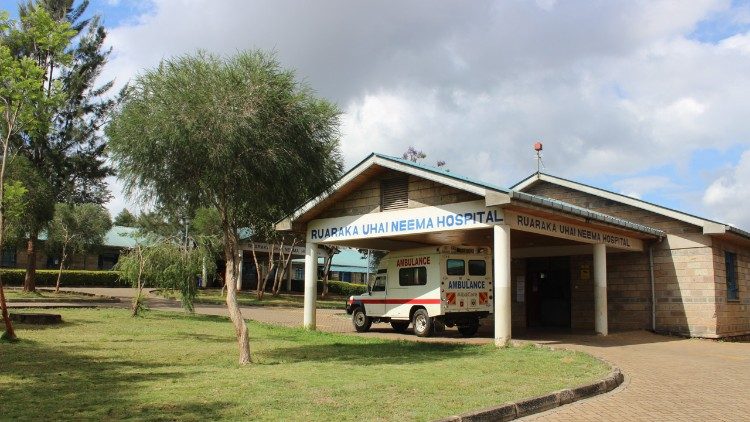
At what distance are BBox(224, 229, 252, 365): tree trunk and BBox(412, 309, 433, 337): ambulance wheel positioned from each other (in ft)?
24.2

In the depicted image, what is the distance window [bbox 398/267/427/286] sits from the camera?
17656mm

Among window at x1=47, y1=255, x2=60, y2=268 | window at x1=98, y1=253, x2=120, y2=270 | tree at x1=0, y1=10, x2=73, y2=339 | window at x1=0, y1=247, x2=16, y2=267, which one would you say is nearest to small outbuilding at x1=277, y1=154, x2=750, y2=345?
tree at x1=0, y1=10, x2=73, y2=339

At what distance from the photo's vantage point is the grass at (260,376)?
21.3 ft

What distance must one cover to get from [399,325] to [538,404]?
12137 millimetres

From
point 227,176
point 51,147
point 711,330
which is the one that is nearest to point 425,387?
point 227,176

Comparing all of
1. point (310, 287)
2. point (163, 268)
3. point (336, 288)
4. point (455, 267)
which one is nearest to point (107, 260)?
point (336, 288)

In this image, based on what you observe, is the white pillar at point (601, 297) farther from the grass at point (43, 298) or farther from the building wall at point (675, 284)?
the grass at point (43, 298)

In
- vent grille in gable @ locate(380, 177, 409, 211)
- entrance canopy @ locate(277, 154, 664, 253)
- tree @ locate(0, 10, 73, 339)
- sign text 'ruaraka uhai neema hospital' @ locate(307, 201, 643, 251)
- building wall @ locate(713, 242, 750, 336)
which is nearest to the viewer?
tree @ locate(0, 10, 73, 339)

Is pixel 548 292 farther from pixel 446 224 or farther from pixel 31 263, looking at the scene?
pixel 31 263

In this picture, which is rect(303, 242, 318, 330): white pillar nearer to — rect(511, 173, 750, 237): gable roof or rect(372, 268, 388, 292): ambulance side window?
rect(372, 268, 388, 292): ambulance side window

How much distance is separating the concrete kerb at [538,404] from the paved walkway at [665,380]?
117 millimetres

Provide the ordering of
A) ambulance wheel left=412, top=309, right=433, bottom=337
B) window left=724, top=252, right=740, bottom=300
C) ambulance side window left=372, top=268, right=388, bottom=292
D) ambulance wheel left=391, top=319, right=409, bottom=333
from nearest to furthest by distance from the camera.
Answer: ambulance wheel left=412, top=309, right=433, bottom=337, ambulance wheel left=391, top=319, right=409, bottom=333, ambulance side window left=372, top=268, right=388, bottom=292, window left=724, top=252, right=740, bottom=300

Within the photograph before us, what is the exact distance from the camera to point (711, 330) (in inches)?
715

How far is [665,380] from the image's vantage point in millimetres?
9922
